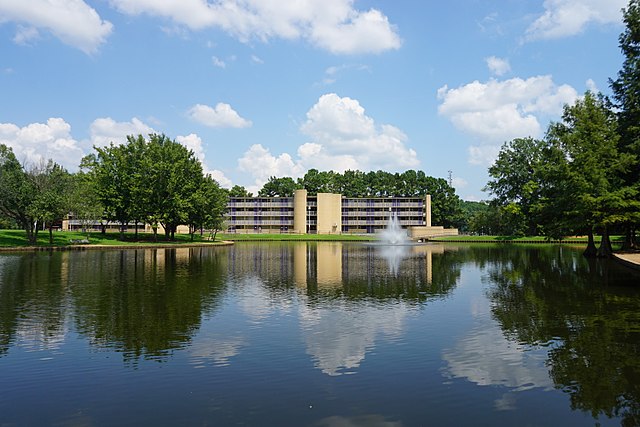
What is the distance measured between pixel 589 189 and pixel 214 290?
31079mm

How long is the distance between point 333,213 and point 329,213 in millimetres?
2145

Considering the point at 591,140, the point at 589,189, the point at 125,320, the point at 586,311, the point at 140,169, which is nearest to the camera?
the point at 125,320

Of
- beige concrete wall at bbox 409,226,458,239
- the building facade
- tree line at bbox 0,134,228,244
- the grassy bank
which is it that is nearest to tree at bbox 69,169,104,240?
tree line at bbox 0,134,228,244

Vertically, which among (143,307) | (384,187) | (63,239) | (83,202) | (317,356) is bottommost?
(317,356)

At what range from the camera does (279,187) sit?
637 feet

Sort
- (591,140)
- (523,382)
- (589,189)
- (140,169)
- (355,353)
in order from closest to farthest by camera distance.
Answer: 1. (523,382)
2. (355,353)
3. (589,189)
4. (591,140)
5. (140,169)

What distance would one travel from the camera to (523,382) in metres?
10.9

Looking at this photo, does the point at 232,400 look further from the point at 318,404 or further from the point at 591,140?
the point at 591,140

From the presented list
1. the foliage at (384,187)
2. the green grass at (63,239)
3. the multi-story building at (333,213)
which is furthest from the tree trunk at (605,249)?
the foliage at (384,187)

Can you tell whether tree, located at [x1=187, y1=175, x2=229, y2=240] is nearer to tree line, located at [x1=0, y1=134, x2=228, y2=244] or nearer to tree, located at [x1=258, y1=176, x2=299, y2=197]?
tree line, located at [x1=0, y1=134, x2=228, y2=244]

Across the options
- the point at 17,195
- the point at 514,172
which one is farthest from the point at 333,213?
the point at 17,195

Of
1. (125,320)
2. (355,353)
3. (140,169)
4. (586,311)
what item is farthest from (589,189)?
(140,169)

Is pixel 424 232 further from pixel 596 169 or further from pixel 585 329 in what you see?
pixel 585 329

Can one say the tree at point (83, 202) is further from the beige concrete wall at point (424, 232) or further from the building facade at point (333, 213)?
the building facade at point (333, 213)
